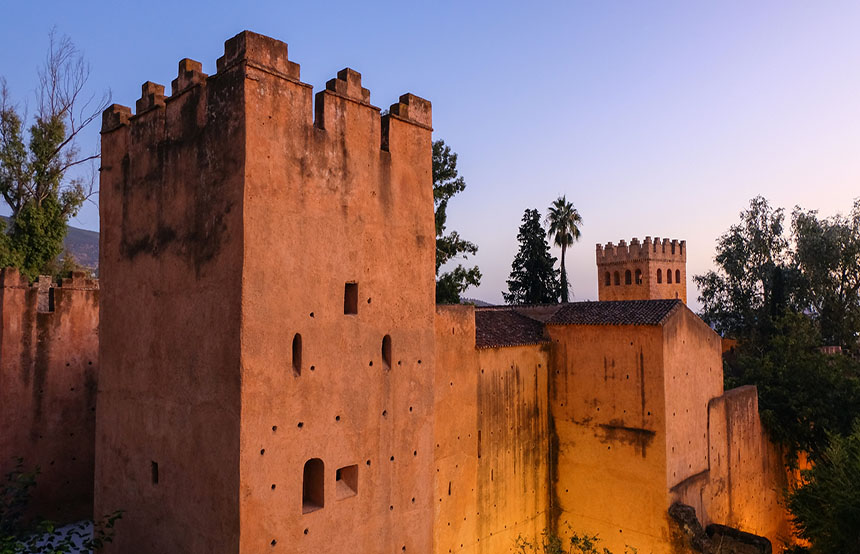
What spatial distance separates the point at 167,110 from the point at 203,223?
2.28 m

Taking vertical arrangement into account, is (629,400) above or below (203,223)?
below

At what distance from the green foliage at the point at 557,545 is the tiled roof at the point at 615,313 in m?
5.39

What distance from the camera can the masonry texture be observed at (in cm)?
809

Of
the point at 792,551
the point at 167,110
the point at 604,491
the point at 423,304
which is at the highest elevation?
the point at 167,110

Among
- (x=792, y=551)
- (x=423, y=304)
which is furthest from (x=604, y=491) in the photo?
(x=423, y=304)

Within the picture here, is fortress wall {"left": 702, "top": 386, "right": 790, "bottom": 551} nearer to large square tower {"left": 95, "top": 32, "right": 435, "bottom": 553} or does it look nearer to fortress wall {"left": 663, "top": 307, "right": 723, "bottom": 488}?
fortress wall {"left": 663, "top": 307, "right": 723, "bottom": 488}

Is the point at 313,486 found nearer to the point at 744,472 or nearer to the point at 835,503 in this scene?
the point at 835,503

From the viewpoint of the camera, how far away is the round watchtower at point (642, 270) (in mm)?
36000

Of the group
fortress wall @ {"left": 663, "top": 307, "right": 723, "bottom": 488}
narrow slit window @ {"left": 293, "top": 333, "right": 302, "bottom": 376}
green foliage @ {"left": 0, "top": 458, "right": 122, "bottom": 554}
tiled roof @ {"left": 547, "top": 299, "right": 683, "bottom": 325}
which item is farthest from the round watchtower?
green foliage @ {"left": 0, "top": 458, "right": 122, "bottom": 554}

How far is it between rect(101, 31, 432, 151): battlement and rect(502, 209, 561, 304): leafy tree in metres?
21.9

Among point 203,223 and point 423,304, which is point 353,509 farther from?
point 203,223

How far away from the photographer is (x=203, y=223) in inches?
335

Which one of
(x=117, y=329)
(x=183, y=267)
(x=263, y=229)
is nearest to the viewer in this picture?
(x=263, y=229)

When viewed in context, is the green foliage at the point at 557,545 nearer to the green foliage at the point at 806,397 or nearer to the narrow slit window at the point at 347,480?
the narrow slit window at the point at 347,480
